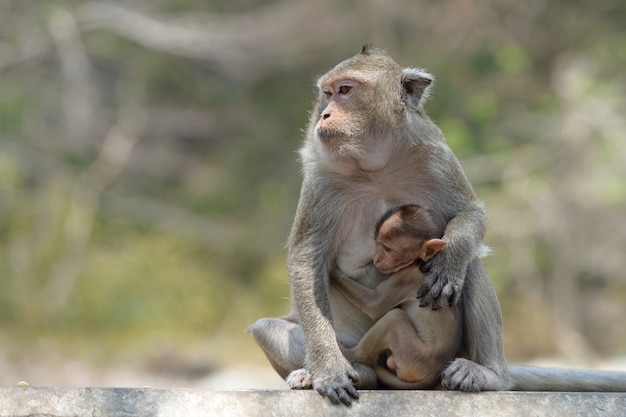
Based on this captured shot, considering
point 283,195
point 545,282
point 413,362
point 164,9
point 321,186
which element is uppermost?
point 164,9

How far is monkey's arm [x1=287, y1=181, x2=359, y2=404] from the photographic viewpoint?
15.6 feet

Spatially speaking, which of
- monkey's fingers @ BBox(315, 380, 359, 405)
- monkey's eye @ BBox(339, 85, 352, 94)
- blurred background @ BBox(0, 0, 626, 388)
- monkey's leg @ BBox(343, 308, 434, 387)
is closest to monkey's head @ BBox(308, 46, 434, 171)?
monkey's eye @ BBox(339, 85, 352, 94)

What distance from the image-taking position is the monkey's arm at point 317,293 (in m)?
4.74

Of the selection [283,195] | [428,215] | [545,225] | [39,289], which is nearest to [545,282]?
[545,225]

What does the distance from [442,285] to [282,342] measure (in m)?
1.03

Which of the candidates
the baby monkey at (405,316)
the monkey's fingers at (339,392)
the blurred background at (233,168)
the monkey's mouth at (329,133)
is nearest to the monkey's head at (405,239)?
the baby monkey at (405,316)

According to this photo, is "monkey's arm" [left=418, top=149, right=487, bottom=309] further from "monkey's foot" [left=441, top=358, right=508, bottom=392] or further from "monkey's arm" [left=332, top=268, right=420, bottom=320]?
"monkey's foot" [left=441, top=358, right=508, bottom=392]

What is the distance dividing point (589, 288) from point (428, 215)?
1307 cm

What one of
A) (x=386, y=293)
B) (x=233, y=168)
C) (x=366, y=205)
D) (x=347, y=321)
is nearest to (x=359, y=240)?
(x=366, y=205)

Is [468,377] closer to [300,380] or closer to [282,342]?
[300,380]

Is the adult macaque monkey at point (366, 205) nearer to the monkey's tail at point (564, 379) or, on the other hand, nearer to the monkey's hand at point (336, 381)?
the monkey's tail at point (564, 379)

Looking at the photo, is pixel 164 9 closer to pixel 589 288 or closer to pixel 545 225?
pixel 545 225

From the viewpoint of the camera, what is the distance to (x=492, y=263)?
1576cm

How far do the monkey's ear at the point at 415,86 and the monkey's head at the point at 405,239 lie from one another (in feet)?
2.07
